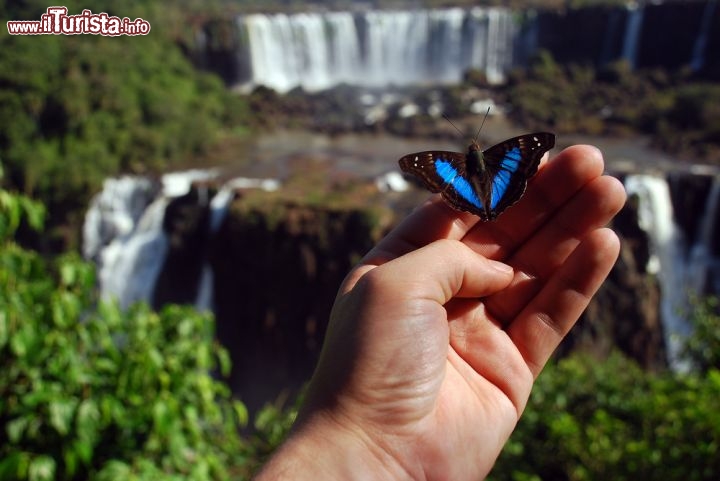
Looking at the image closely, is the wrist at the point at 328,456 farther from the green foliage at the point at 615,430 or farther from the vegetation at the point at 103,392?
the green foliage at the point at 615,430

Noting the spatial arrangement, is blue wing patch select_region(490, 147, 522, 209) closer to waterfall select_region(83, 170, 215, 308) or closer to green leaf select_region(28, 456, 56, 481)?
green leaf select_region(28, 456, 56, 481)

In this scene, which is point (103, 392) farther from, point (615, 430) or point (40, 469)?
point (615, 430)

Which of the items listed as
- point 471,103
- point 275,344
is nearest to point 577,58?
point 471,103

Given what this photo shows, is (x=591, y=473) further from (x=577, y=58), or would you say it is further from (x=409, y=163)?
(x=577, y=58)

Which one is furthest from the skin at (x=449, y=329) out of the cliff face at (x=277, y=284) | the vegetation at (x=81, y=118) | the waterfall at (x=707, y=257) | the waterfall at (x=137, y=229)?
the vegetation at (x=81, y=118)

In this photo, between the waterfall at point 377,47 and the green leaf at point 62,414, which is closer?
the green leaf at point 62,414
